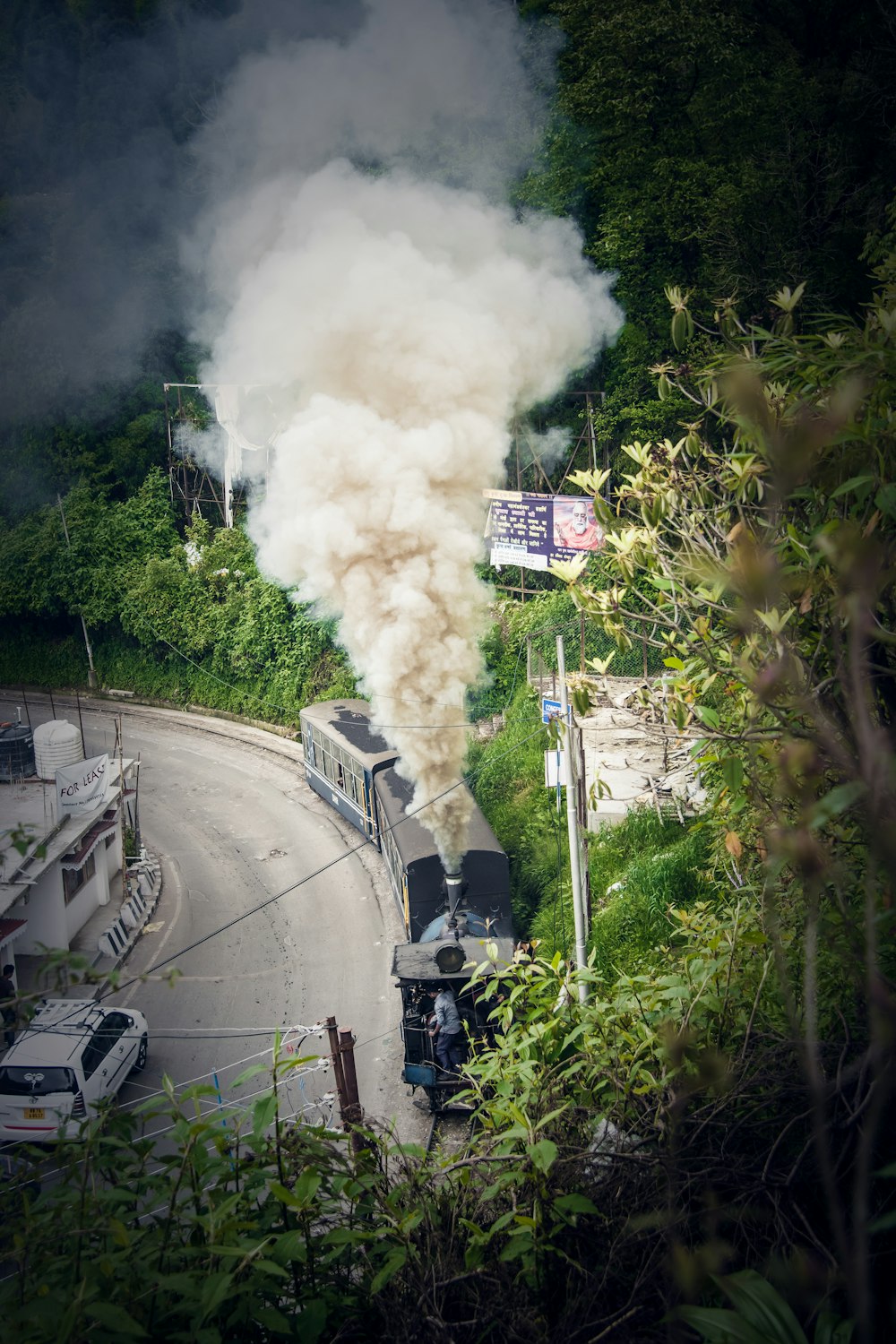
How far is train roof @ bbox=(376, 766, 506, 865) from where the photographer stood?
33.9 feet

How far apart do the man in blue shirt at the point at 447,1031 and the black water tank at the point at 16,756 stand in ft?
30.8

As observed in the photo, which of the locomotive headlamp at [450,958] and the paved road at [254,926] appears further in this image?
the paved road at [254,926]

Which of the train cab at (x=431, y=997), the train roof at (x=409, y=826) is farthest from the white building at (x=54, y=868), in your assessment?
the train cab at (x=431, y=997)

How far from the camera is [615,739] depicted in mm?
14562

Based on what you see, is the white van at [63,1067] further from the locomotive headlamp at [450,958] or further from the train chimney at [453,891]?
the train chimney at [453,891]

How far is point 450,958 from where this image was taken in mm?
8508

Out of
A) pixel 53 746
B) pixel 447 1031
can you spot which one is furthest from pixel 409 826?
pixel 53 746

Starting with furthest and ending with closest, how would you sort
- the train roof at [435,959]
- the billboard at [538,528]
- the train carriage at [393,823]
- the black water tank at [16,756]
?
the billboard at [538,528] < the black water tank at [16,756] < the train carriage at [393,823] < the train roof at [435,959]

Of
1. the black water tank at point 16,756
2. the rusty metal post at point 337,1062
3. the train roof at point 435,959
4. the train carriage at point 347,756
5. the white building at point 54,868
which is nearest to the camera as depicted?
the rusty metal post at point 337,1062

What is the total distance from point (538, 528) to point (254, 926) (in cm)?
814

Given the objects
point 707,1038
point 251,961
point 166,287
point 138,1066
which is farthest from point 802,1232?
point 166,287

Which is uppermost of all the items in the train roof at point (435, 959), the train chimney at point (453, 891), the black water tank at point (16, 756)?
the black water tank at point (16, 756)

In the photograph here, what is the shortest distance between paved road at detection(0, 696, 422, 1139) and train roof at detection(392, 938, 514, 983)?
4.22 ft

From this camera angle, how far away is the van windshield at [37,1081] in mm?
8391
